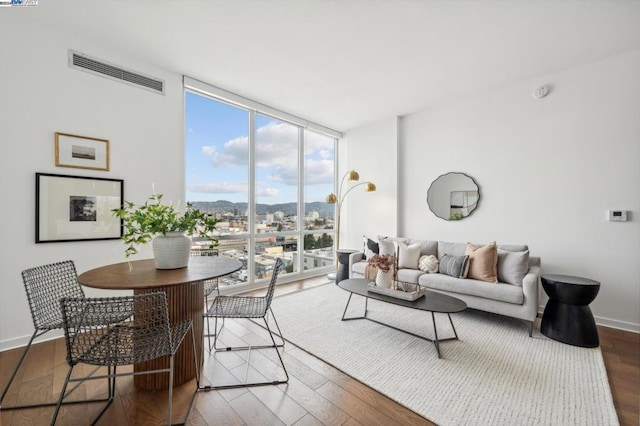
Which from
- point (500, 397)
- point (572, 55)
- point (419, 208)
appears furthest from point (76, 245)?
point (572, 55)

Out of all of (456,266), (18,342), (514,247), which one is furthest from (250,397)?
(514,247)

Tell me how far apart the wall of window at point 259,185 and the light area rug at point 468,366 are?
1.41 m

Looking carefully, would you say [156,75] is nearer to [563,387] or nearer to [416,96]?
[416,96]

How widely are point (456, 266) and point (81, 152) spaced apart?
4.25 m

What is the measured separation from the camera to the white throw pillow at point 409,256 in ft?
12.3

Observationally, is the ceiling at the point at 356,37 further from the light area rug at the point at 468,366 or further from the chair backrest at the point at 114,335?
the light area rug at the point at 468,366

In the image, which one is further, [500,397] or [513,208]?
[513,208]

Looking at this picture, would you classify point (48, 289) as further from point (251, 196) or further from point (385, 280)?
point (385, 280)

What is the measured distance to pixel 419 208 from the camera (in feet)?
15.0

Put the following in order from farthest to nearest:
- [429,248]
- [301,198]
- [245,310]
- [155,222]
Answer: [301,198], [429,248], [245,310], [155,222]

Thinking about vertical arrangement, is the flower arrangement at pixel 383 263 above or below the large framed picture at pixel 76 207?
below

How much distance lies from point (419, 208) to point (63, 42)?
15.8ft

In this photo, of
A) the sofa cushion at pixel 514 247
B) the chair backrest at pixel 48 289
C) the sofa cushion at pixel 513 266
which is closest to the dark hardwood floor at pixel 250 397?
the chair backrest at pixel 48 289

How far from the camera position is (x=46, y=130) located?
2.55 meters
